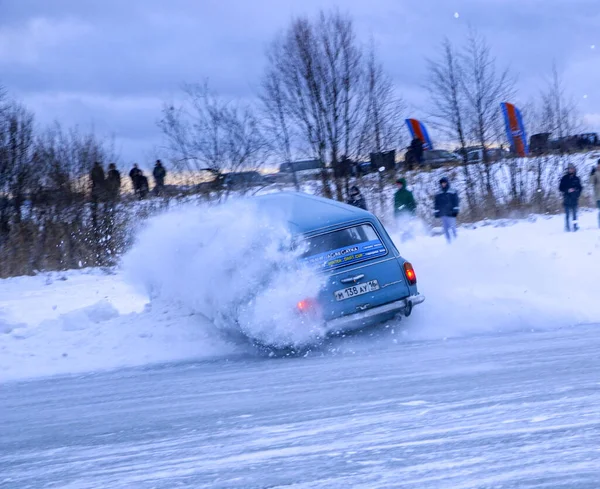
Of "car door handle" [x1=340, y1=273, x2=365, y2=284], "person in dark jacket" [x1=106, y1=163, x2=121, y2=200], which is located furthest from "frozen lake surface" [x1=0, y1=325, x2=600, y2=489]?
"person in dark jacket" [x1=106, y1=163, x2=121, y2=200]

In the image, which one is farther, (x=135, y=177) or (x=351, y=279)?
(x=135, y=177)

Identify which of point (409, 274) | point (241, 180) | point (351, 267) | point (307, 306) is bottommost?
point (307, 306)

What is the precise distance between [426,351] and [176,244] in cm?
351

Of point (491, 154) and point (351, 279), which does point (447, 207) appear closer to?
point (351, 279)

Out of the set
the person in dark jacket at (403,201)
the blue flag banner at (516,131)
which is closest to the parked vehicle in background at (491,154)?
the blue flag banner at (516,131)

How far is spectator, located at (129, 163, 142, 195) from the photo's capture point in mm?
23062

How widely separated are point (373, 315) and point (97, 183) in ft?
47.8

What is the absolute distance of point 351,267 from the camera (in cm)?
959

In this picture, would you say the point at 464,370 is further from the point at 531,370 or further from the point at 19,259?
the point at 19,259

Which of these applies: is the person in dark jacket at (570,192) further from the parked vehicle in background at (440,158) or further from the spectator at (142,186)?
the spectator at (142,186)

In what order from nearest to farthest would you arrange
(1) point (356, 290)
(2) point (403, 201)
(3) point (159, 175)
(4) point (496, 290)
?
1. (1) point (356, 290)
2. (4) point (496, 290)
3. (2) point (403, 201)
4. (3) point (159, 175)

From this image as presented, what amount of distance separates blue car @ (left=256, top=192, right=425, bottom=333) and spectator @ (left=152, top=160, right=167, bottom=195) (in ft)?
44.2

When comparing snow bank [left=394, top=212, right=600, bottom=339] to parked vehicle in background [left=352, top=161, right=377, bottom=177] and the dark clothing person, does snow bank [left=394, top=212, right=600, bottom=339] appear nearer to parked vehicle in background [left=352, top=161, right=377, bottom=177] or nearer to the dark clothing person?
parked vehicle in background [left=352, top=161, right=377, bottom=177]

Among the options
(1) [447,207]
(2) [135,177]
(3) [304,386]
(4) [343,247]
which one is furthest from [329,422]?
(2) [135,177]
